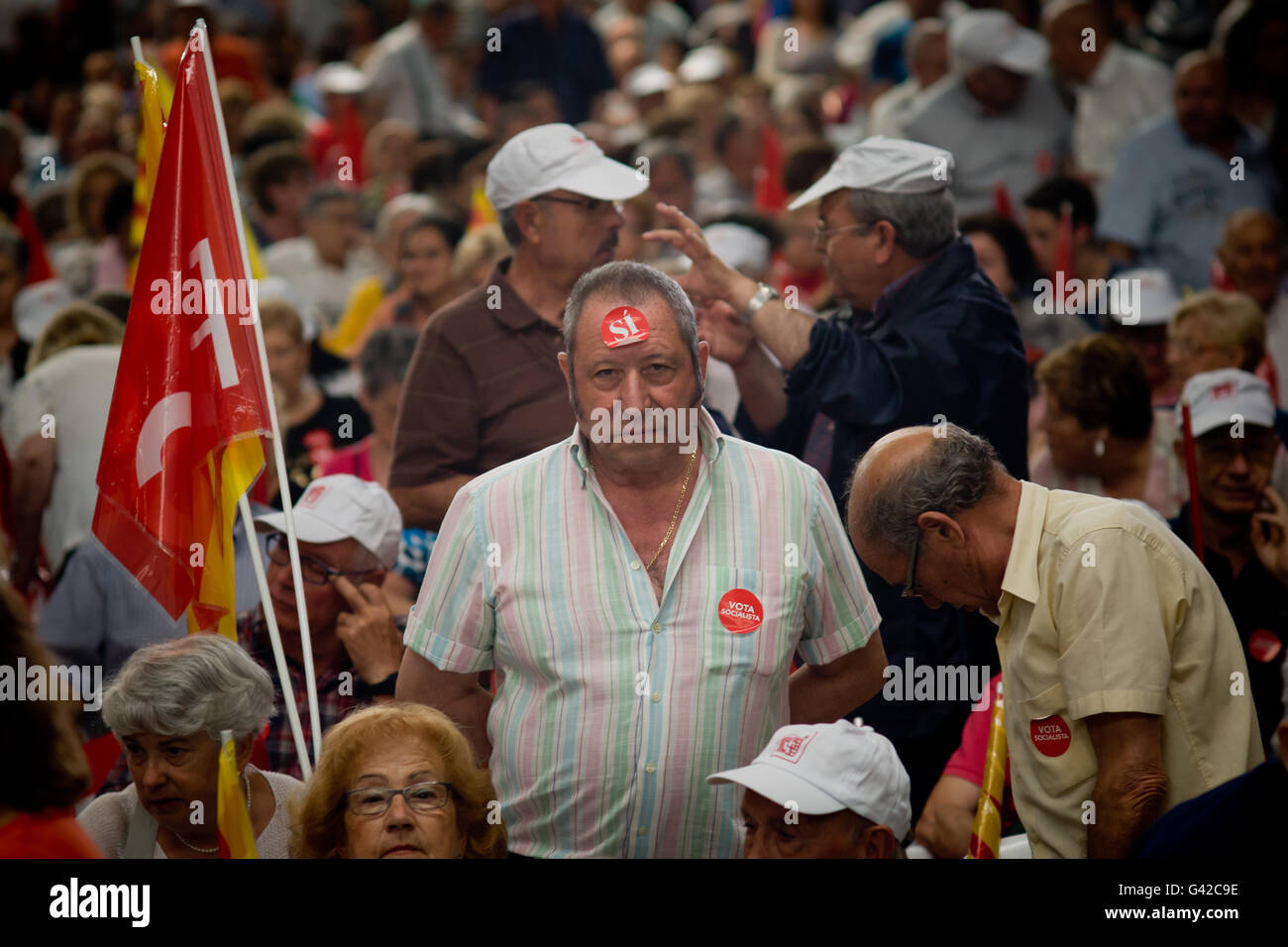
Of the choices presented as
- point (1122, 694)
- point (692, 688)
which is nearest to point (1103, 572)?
point (1122, 694)

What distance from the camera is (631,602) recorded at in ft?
11.5

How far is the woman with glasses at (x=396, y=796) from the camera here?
11.4 ft

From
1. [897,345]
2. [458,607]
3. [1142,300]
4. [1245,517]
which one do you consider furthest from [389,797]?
[1142,300]

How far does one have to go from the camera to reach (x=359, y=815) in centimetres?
351

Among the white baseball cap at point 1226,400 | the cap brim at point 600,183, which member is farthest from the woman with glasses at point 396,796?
the white baseball cap at point 1226,400

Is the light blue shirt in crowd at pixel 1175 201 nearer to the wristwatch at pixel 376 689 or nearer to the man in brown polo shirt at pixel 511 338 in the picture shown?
the man in brown polo shirt at pixel 511 338

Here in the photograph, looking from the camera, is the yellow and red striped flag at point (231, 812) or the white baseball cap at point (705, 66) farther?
the white baseball cap at point (705, 66)

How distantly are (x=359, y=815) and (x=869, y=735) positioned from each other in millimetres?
1058

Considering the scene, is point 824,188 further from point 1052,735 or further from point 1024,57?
point 1024,57

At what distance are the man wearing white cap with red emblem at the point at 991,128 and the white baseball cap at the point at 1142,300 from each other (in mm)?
1986

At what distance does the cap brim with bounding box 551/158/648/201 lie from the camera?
4785 mm

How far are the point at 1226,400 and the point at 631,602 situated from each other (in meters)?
2.39
